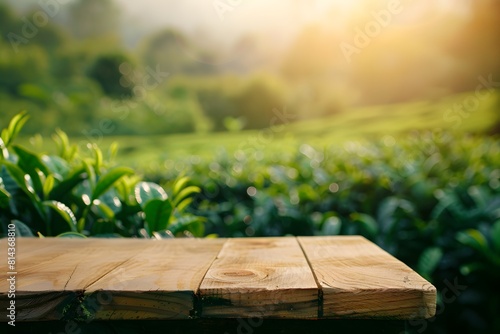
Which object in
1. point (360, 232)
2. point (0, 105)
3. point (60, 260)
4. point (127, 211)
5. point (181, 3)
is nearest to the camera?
point (60, 260)

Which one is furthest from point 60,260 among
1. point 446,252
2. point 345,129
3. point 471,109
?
point 345,129

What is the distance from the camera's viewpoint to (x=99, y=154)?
1521mm

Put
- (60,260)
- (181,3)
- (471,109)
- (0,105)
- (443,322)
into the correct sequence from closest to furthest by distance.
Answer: (60,260), (443,322), (471,109), (0,105), (181,3)

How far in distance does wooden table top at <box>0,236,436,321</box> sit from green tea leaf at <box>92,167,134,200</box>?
394 mm

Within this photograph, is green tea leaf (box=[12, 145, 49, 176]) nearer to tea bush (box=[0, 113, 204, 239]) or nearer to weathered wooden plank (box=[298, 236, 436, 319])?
tea bush (box=[0, 113, 204, 239])

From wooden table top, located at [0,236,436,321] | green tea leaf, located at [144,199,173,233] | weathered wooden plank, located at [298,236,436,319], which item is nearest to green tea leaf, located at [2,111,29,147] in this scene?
green tea leaf, located at [144,199,173,233]

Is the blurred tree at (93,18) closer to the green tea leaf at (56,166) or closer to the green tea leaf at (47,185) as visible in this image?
the green tea leaf at (56,166)

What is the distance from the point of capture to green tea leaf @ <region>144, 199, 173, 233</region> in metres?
1.38

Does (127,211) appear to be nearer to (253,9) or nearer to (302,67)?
(253,9)

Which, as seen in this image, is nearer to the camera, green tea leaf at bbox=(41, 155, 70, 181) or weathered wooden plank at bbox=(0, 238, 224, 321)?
weathered wooden plank at bbox=(0, 238, 224, 321)

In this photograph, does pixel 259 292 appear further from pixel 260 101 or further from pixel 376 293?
pixel 260 101

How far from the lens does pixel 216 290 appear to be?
82 centimetres

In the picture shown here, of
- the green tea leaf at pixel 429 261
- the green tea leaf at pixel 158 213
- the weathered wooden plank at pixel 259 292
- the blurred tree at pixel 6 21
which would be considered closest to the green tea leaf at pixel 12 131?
the green tea leaf at pixel 158 213

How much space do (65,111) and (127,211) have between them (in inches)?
306
